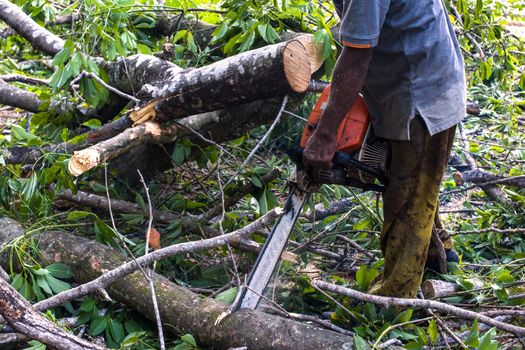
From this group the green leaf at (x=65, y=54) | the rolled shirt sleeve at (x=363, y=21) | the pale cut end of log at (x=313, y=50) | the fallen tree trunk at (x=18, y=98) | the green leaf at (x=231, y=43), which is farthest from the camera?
the fallen tree trunk at (x=18, y=98)

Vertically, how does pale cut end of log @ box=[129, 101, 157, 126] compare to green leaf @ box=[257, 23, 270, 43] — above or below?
below

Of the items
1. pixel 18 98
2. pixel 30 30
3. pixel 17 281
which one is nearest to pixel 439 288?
pixel 17 281

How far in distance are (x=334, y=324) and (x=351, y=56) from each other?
1.06m

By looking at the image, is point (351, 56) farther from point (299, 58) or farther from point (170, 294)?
point (170, 294)

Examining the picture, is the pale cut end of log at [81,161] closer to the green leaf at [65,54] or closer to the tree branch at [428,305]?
the green leaf at [65,54]

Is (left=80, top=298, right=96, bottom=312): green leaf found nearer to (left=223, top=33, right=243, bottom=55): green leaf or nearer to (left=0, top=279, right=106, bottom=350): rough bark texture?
(left=0, top=279, right=106, bottom=350): rough bark texture

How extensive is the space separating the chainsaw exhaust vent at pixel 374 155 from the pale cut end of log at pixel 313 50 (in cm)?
50

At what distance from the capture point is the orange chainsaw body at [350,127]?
2549 millimetres

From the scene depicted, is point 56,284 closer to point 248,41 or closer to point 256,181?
point 256,181

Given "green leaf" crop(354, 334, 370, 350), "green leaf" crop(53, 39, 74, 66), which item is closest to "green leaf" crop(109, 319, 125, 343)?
"green leaf" crop(354, 334, 370, 350)

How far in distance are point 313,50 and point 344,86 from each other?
0.74 metres

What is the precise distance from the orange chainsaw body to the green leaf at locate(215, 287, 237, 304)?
2.15 feet

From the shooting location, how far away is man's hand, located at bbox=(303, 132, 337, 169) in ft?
8.07

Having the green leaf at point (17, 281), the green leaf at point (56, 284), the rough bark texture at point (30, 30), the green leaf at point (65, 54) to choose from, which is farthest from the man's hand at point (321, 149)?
the rough bark texture at point (30, 30)
